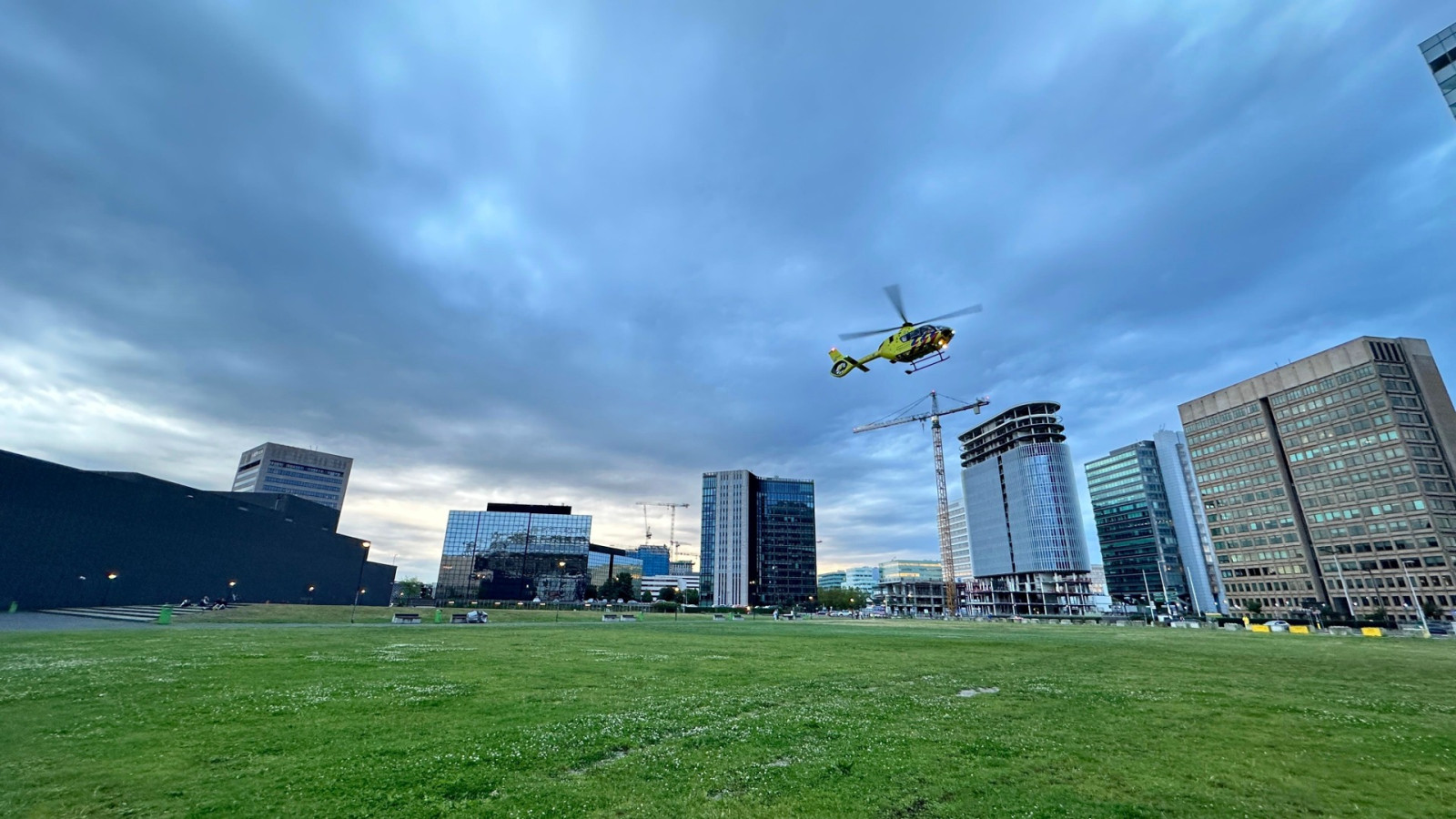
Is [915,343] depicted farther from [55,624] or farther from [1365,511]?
[1365,511]

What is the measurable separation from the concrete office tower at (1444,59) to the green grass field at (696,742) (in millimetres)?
64529

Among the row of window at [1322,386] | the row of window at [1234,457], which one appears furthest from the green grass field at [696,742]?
the row of window at [1234,457]

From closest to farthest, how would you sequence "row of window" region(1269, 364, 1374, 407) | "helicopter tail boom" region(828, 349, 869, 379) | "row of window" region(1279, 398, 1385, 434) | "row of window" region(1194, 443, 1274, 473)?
"helicopter tail boom" region(828, 349, 869, 379)
"row of window" region(1279, 398, 1385, 434)
"row of window" region(1269, 364, 1374, 407)
"row of window" region(1194, 443, 1274, 473)

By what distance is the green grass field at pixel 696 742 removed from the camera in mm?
8359

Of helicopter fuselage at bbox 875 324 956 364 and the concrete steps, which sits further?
the concrete steps

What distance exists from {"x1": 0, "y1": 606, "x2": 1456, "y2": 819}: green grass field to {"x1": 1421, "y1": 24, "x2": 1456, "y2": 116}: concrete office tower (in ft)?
212

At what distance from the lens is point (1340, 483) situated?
129 m

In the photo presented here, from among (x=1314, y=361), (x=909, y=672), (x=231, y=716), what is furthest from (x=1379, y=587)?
(x=231, y=716)

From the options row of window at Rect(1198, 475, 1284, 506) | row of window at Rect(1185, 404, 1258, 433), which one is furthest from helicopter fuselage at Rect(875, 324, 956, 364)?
row of window at Rect(1185, 404, 1258, 433)

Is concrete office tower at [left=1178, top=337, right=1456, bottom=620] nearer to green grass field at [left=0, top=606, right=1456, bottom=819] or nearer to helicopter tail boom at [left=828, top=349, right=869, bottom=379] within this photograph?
helicopter tail boom at [left=828, top=349, right=869, bottom=379]

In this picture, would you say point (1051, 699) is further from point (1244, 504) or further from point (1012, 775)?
point (1244, 504)

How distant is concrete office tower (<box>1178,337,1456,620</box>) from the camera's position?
117 meters

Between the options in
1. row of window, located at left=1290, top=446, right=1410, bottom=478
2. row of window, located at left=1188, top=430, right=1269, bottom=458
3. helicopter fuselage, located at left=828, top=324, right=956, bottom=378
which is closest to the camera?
helicopter fuselage, located at left=828, top=324, right=956, bottom=378

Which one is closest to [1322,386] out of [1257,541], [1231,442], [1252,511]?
[1231,442]
